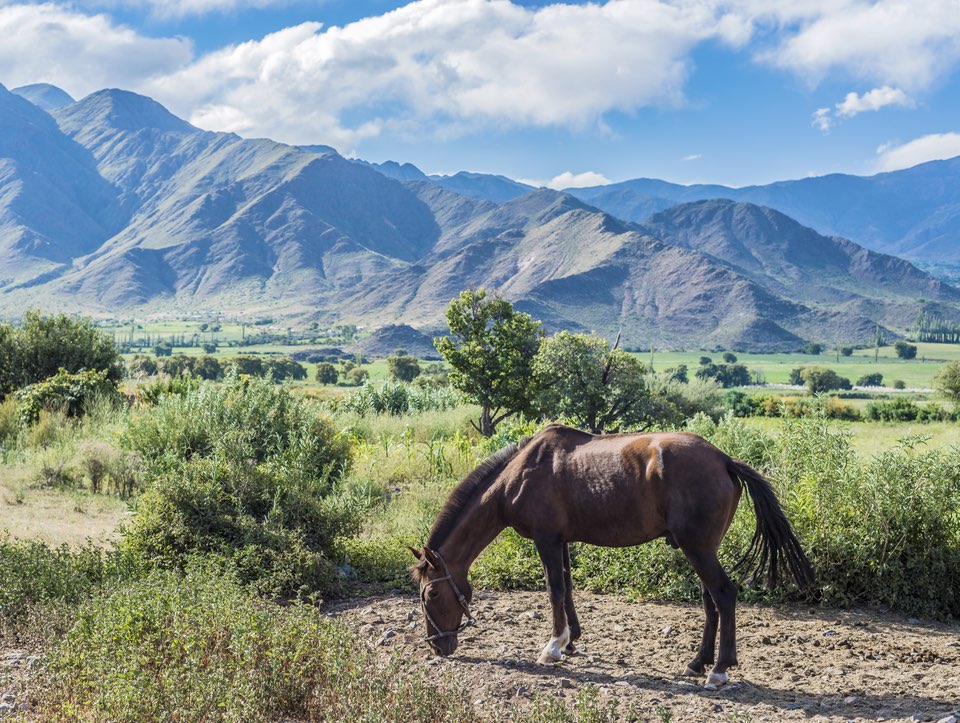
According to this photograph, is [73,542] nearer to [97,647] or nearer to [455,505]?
[97,647]

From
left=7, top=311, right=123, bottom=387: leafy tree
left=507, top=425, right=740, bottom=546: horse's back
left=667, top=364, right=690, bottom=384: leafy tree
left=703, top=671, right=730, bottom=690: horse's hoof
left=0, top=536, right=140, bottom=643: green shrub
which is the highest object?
left=7, top=311, right=123, bottom=387: leafy tree

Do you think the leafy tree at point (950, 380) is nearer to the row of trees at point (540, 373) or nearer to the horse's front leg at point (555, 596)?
the row of trees at point (540, 373)

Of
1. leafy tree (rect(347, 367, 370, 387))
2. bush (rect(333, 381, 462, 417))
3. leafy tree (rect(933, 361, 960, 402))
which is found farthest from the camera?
leafy tree (rect(347, 367, 370, 387))

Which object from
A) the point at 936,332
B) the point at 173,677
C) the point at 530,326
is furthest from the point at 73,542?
the point at 936,332

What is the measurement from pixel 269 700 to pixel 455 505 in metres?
1.86

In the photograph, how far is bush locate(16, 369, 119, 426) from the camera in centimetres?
1748

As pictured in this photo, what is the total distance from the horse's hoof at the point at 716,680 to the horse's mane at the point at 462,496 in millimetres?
2104

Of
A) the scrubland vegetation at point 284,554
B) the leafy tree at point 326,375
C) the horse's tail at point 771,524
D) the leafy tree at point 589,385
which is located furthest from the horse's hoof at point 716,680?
the leafy tree at point 326,375

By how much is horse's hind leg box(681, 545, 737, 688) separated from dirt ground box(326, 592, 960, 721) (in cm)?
13

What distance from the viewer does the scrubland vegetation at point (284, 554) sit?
16.4 feet

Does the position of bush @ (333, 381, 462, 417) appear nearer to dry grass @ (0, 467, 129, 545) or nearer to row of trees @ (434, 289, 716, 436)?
row of trees @ (434, 289, 716, 436)

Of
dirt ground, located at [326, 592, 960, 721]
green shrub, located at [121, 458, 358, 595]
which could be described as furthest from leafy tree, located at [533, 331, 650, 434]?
dirt ground, located at [326, 592, 960, 721]

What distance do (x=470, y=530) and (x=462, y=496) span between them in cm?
27

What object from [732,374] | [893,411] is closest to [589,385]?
[893,411]
